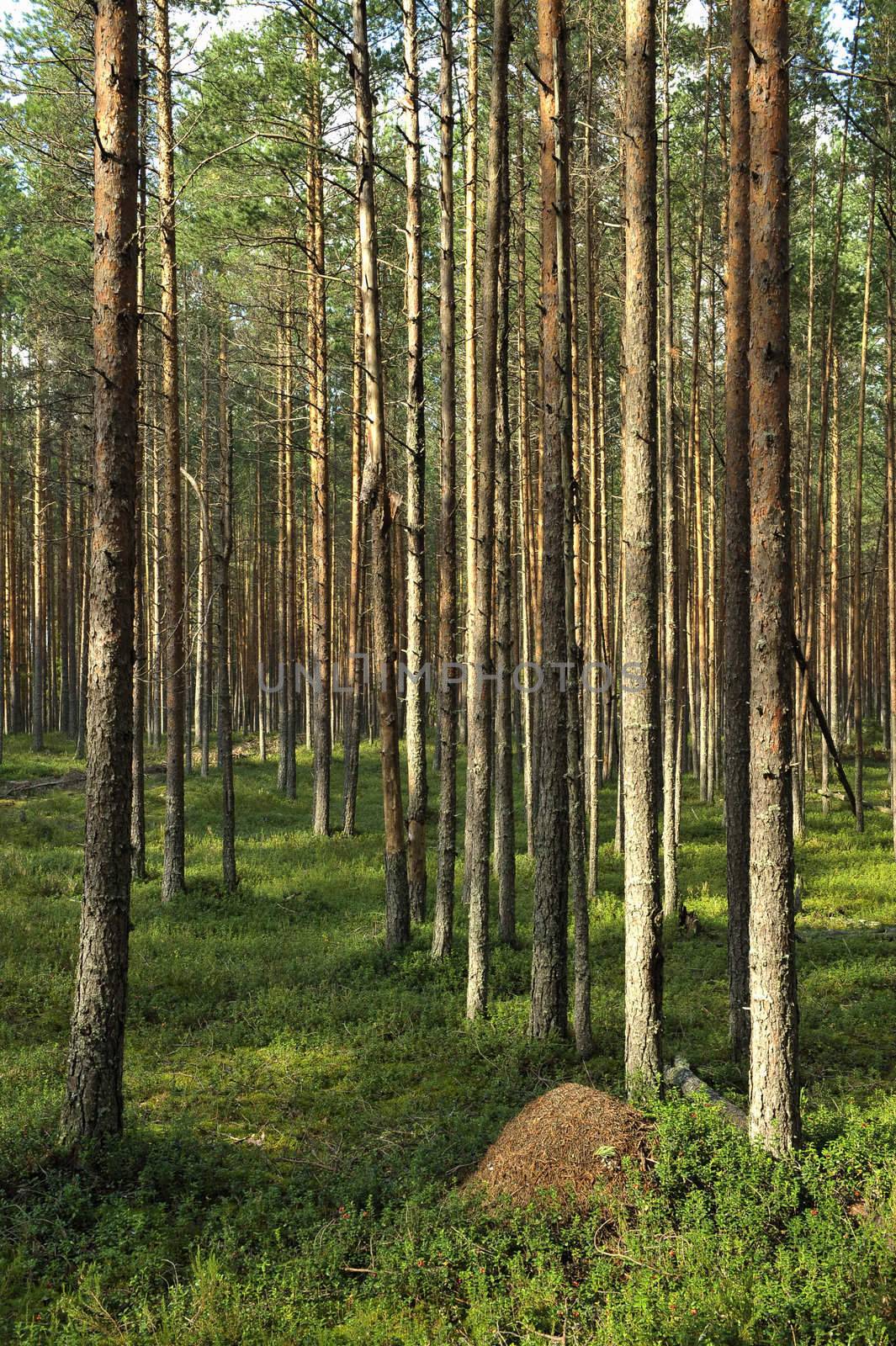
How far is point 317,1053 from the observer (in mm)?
8406

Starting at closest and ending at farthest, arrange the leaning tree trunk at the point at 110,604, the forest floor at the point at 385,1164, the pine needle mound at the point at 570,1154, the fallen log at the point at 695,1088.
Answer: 1. the forest floor at the point at 385,1164
2. the pine needle mound at the point at 570,1154
3. the leaning tree trunk at the point at 110,604
4. the fallen log at the point at 695,1088

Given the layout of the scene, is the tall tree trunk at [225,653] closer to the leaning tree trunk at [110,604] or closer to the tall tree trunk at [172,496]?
the tall tree trunk at [172,496]

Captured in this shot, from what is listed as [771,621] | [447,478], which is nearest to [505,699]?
[447,478]

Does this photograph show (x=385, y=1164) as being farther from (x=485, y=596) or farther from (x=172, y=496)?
(x=172, y=496)

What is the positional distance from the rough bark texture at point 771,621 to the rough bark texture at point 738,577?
90.0 inches

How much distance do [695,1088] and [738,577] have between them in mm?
4178

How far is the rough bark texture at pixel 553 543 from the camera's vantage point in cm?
788

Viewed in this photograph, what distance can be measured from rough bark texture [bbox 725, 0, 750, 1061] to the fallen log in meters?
1.11

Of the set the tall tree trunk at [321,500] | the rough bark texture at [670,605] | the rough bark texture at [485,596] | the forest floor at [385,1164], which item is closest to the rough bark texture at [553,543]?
the rough bark texture at [485,596]

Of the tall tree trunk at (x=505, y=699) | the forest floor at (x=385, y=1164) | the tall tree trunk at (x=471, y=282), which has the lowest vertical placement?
the forest floor at (x=385, y=1164)

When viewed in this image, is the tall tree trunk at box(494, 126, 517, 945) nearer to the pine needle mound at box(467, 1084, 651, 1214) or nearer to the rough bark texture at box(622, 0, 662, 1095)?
the rough bark texture at box(622, 0, 662, 1095)

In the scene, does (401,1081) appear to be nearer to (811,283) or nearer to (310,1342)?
(310,1342)

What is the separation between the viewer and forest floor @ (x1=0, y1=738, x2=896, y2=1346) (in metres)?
4.47

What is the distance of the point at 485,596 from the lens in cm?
976
